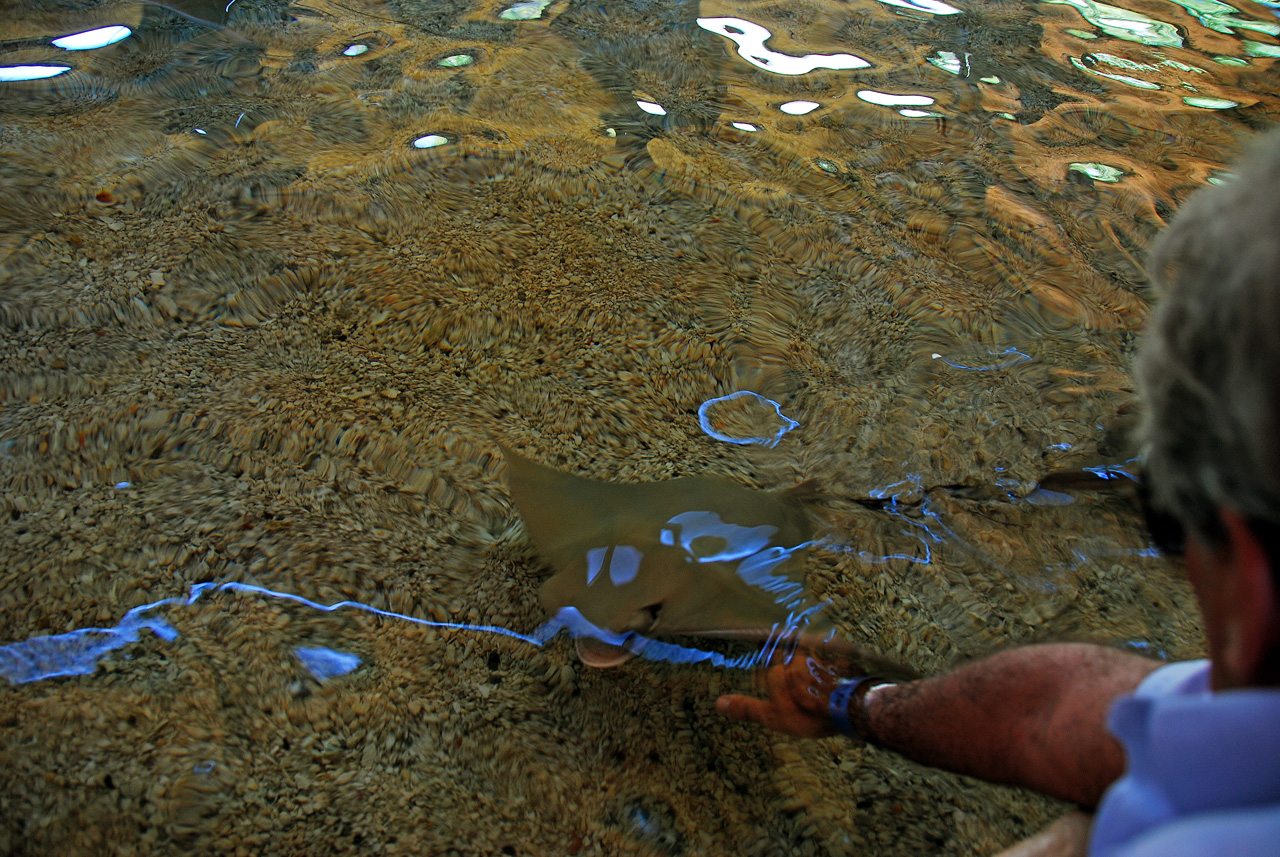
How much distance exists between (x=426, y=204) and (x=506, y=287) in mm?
488

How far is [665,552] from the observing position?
1552 millimetres

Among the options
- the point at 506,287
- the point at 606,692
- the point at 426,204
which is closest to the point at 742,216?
the point at 506,287

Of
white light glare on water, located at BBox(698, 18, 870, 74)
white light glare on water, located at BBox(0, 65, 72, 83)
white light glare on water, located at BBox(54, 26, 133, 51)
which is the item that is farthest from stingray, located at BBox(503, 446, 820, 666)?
white light glare on water, located at BBox(54, 26, 133, 51)

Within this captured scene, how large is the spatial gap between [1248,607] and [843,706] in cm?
94

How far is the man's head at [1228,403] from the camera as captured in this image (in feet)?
1.81

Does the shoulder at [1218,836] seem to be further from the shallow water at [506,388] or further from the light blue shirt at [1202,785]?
the shallow water at [506,388]

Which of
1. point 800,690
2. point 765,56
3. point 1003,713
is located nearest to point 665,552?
point 800,690

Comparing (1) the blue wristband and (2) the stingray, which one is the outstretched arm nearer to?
(1) the blue wristband

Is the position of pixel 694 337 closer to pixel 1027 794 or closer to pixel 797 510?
pixel 797 510

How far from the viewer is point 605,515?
1655mm

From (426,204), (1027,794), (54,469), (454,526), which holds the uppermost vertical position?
(426,204)

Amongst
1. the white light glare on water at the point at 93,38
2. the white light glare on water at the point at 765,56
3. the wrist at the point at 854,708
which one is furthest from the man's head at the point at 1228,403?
the white light glare on water at the point at 93,38

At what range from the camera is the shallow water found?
1430mm

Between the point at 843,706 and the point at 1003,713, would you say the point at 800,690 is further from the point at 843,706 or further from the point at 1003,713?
the point at 1003,713
